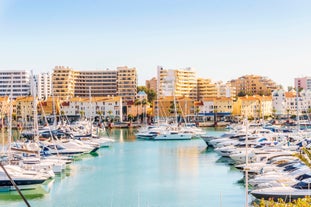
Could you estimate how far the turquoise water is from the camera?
53.6 feet

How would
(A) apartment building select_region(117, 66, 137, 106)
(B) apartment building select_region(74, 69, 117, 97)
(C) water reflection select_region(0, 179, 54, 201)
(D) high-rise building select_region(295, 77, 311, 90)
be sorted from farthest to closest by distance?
(D) high-rise building select_region(295, 77, 311, 90), (B) apartment building select_region(74, 69, 117, 97), (A) apartment building select_region(117, 66, 137, 106), (C) water reflection select_region(0, 179, 54, 201)

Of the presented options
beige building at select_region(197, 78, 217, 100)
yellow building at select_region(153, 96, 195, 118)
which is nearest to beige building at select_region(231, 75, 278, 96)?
beige building at select_region(197, 78, 217, 100)

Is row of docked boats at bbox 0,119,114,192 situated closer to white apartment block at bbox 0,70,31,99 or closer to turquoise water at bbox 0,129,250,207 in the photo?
turquoise water at bbox 0,129,250,207

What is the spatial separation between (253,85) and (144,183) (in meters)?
72.4

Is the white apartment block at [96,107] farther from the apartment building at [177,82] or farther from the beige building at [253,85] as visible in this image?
the beige building at [253,85]

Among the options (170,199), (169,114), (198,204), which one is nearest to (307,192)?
(198,204)

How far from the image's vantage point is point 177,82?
77.4 meters

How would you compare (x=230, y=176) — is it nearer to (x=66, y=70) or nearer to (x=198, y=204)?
(x=198, y=204)

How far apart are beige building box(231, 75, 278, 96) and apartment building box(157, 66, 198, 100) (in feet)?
37.1

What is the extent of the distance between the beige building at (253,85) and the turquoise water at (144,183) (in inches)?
2354

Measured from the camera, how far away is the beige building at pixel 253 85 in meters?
89.3

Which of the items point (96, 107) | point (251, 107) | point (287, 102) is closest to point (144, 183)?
point (96, 107)

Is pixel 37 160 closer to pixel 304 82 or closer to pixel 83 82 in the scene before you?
pixel 83 82

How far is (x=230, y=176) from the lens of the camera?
69.1 feet
